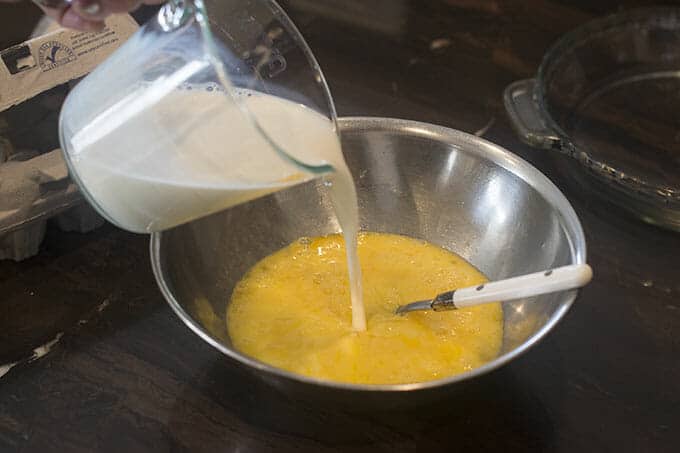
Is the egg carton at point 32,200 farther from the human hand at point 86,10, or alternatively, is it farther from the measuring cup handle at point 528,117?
the measuring cup handle at point 528,117

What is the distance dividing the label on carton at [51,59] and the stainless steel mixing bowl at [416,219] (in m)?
0.29

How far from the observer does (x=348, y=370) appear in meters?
0.95

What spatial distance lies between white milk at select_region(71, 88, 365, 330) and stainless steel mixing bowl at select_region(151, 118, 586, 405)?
0.12 metres

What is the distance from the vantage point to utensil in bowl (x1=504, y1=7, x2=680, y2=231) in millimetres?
1243

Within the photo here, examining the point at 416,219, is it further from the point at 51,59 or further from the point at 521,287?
the point at 51,59

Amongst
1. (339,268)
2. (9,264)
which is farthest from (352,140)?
(9,264)

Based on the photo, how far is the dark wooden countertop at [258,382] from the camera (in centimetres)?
94

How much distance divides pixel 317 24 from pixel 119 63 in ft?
3.04

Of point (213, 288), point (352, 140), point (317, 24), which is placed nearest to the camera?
point (213, 288)

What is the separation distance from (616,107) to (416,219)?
1.86 feet

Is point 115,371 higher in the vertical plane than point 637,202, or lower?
lower

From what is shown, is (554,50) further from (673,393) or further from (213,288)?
(213,288)

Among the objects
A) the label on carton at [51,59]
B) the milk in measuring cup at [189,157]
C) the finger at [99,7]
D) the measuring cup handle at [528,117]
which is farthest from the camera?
the measuring cup handle at [528,117]

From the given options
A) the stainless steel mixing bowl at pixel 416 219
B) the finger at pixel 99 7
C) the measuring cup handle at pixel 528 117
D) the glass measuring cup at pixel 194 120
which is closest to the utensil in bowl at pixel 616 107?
the measuring cup handle at pixel 528 117
